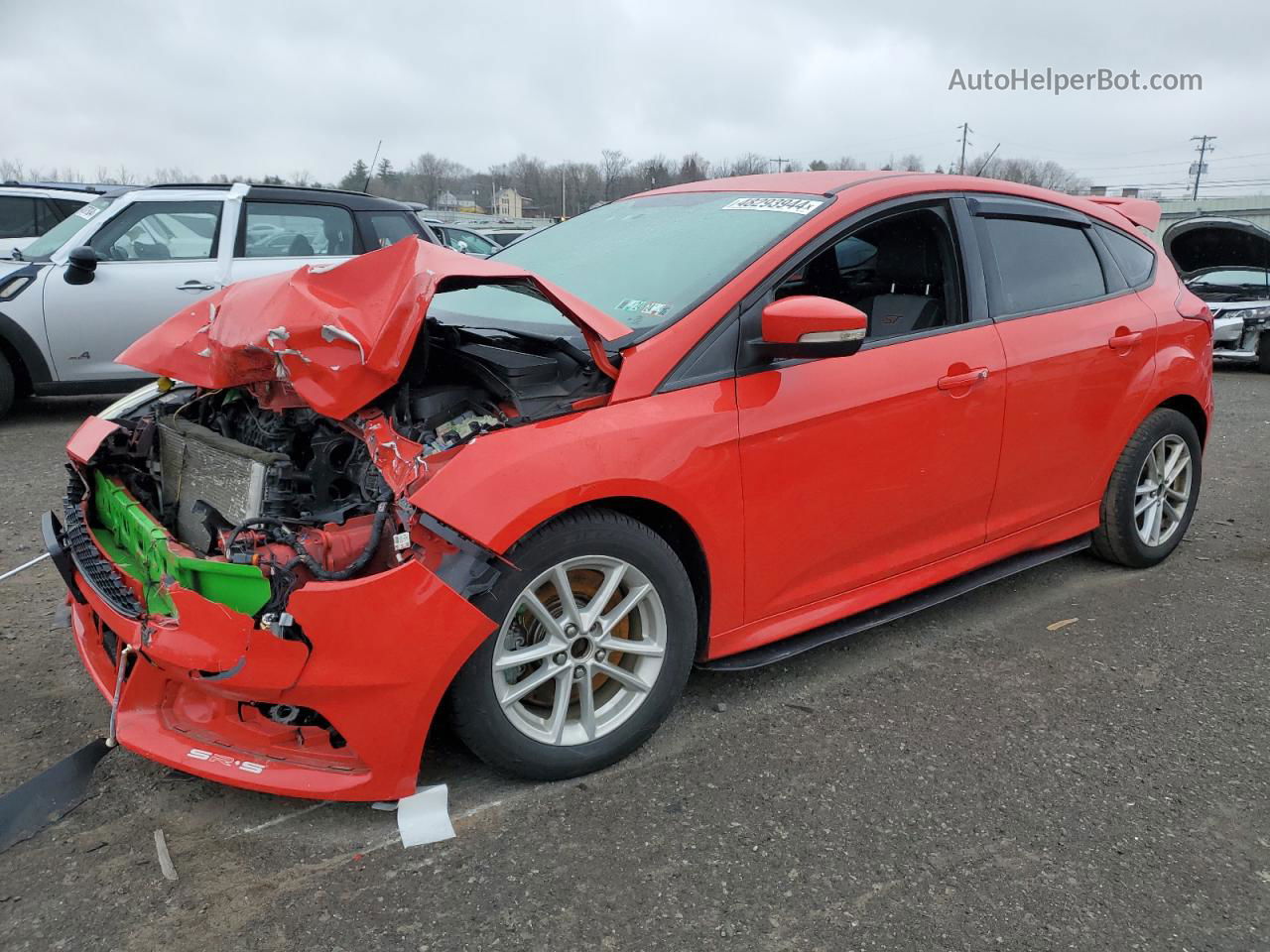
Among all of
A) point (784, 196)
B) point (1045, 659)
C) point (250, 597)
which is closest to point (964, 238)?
point (784, 196)

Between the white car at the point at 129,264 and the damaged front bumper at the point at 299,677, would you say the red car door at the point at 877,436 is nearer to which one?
the damaged front bumper at the point at 299,677

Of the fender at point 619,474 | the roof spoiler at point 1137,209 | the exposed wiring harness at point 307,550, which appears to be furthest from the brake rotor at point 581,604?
the roof spoiler at point 1137,209

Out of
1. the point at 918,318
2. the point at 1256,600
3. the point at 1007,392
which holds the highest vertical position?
the point at 918,318

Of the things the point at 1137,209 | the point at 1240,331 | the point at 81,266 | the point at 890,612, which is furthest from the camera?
the point at 1240,331

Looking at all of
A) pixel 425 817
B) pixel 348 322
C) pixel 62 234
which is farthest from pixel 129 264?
pixel 425 817

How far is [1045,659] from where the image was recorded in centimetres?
338

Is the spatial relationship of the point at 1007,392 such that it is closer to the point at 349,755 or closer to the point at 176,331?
the point at 349,755

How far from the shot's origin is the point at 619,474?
243 cm

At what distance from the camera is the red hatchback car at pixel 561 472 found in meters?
2.23

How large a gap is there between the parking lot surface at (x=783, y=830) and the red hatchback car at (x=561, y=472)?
0.63 feet

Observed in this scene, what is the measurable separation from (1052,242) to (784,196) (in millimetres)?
1242

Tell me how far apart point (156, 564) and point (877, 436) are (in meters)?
2.09

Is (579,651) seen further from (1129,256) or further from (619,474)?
(1129,256)

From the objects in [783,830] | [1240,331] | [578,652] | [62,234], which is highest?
[62,234]
